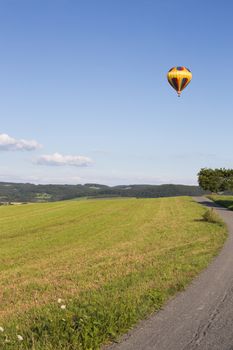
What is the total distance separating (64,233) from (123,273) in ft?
67.4

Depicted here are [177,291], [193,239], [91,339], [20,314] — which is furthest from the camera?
[193,239]

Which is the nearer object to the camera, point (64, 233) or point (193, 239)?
point (193, 239)

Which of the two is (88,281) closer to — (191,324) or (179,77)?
(191,324)

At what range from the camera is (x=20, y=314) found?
12141 mm

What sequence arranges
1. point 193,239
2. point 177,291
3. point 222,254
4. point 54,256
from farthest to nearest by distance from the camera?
point 193,239 → point 54,256 → point 222,254 → point 177,291

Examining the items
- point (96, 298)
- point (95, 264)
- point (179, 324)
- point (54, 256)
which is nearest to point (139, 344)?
point (179, 324)

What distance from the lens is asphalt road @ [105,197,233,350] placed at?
920cm

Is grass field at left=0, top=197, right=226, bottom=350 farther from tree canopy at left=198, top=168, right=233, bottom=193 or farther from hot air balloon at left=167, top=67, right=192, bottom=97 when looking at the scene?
tree canopy at left=198, top=168, right=233, bottom=193

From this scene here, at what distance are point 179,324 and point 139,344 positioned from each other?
168 centimetres

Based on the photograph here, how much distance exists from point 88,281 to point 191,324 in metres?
6.81

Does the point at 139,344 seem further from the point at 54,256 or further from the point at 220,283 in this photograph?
the point at 54,256

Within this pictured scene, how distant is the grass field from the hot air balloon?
1673 centimetres

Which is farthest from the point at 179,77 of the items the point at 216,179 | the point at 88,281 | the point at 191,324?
the point at 216,179

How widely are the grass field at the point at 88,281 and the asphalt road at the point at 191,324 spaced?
0.43 metres
